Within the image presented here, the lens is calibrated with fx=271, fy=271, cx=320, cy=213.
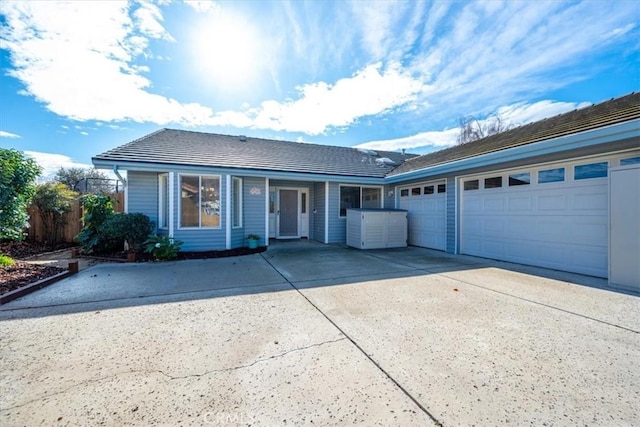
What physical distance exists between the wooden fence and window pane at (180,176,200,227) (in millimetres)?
2718

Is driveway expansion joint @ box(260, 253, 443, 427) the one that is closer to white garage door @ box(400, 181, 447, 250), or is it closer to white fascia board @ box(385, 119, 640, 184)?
white fascia board @ box(385, 119, 640, 184)

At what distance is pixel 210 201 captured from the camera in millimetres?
8586

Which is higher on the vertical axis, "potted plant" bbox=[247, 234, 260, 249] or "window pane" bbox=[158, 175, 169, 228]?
"window pane" bbox=[158, 175, 169, 228]

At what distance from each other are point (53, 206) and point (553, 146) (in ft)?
46.4

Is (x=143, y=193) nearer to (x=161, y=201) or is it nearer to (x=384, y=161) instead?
(x=161, y=201)

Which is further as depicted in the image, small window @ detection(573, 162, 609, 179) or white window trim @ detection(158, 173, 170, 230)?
white window trim @ detection(158, 173, 170, 230)

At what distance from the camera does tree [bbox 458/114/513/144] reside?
19.4 m

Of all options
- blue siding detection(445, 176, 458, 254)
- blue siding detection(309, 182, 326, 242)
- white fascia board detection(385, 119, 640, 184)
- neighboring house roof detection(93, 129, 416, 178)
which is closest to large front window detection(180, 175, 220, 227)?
neighboring house roof detection(93, 129, 416, 178)

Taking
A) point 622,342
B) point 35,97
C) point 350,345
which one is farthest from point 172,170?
point 622,342

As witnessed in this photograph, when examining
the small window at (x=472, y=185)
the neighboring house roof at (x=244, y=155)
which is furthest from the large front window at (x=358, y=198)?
the small window at (x=472, y=185)

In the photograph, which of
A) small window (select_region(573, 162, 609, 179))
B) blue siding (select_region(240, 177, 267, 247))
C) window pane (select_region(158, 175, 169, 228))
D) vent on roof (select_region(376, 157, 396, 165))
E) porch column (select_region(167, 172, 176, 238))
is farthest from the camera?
vent on roof (select_region(376, 157, 396, 165))

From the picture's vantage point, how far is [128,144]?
29.1 feet

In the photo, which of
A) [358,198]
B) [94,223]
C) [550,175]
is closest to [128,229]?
[94,223]

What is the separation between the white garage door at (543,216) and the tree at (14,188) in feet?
36.8
